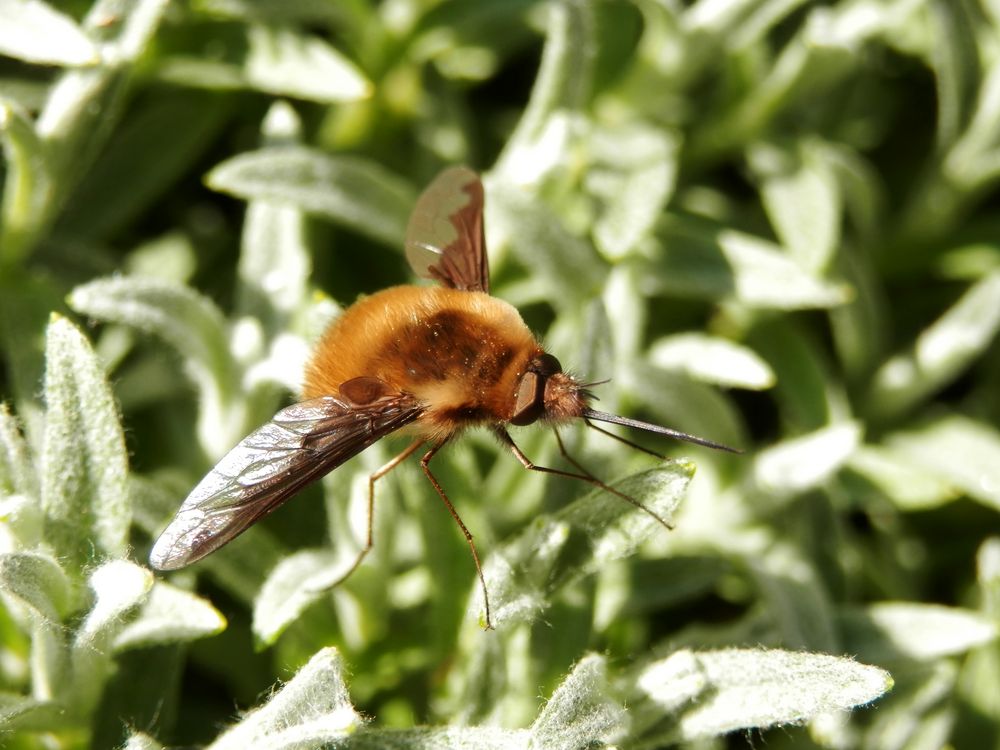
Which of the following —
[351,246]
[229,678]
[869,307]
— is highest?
[351,246]

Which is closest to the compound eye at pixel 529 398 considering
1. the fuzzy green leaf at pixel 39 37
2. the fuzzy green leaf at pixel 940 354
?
the fuzzy green leaf at pixel 39 37

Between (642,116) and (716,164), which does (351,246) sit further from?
(716,164)

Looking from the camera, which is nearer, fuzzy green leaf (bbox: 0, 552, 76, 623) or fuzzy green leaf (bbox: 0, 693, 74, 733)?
fuzzy green leaf (bbox: 0, 552, 76, 623)

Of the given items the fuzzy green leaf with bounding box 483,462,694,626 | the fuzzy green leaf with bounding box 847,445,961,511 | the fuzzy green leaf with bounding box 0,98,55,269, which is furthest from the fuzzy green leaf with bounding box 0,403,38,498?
the fuzzy green leaf with bounding box 847,445,961,511

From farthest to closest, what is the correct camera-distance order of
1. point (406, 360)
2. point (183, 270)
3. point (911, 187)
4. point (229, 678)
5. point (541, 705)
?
point (911, 187)
point (183, 270)
point (229, 678)
point (541, 705)
point (406, 360)

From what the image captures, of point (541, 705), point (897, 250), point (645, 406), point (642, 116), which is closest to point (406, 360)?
point (541, 705)

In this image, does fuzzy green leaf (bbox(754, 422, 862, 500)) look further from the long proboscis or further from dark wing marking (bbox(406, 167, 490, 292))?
dark wing marking (bbox(406, 167, 490, 292))
